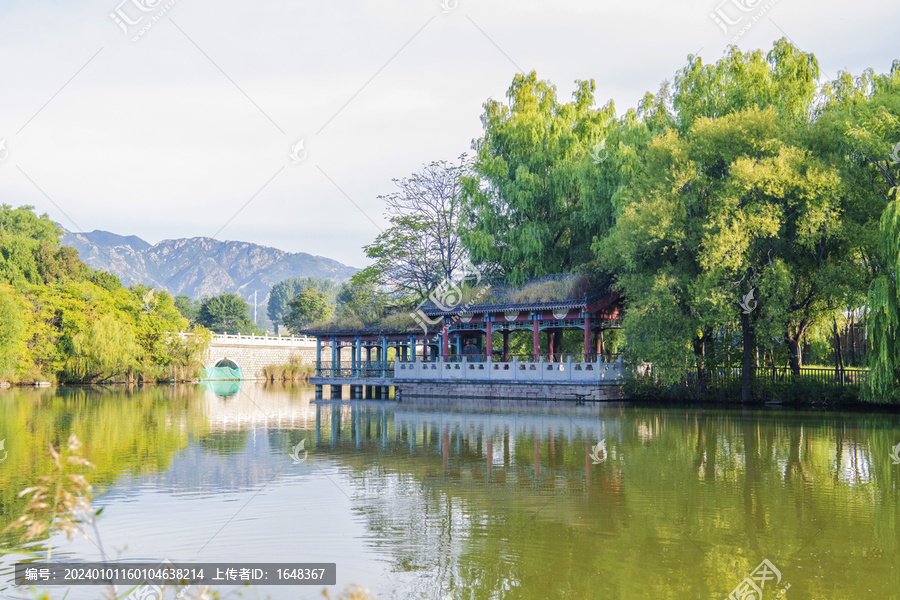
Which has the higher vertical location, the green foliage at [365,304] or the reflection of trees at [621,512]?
the green foliage at [365,304]

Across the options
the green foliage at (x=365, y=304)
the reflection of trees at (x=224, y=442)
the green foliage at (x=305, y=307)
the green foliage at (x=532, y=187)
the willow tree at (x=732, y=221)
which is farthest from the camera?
the green foliage at (x=305, y=307)

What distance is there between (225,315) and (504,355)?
57230mm

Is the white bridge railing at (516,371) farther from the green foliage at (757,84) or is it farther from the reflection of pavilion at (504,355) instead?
the green foliage at (757,84)

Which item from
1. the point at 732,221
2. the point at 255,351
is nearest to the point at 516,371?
the point at 732,221

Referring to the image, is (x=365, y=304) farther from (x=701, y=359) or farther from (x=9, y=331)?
(x=701, y=359)

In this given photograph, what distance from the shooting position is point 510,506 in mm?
8172

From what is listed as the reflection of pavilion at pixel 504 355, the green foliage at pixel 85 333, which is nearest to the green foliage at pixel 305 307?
the green foliage at pixel 85 333

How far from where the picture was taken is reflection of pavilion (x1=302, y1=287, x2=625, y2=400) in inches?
963

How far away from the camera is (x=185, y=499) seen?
28.0 feet

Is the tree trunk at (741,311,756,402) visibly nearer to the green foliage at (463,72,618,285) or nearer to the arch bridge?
the green foliage at (463,72,618,285)

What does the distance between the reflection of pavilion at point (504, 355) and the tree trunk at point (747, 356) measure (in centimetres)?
378

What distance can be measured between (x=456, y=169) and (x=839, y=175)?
17.1m

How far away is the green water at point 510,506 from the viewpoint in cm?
582

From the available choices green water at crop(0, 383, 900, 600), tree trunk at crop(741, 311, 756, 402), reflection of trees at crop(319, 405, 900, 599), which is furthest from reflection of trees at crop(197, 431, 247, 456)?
tree trunk at crop(741, 311, 756, 402)
